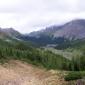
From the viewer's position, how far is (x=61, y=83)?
159 feet

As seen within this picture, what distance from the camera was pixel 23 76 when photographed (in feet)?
200

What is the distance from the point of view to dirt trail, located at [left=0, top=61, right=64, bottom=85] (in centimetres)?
5234

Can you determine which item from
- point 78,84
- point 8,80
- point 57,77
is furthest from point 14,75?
point 78,84

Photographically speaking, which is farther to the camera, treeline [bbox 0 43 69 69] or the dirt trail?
treeline [bbox 0 43 69 69]

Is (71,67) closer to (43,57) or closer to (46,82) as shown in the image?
(43,57)

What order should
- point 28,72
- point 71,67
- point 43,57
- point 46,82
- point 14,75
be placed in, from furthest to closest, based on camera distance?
point 43,57 < point 71,67 < point 28,72 < point 14,75 < point 46,82

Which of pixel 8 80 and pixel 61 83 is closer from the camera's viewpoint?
pixel 61 83

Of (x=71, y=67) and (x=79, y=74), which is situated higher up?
(x=79, y=74)

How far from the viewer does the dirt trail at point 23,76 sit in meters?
52.3

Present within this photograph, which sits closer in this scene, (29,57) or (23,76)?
(23,76)

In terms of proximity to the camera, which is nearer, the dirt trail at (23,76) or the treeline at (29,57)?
the dirt trail at (23,76)

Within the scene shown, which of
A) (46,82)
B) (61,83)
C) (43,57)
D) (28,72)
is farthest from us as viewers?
(43,57)

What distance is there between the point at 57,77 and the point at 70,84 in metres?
7.06

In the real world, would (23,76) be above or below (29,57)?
above
